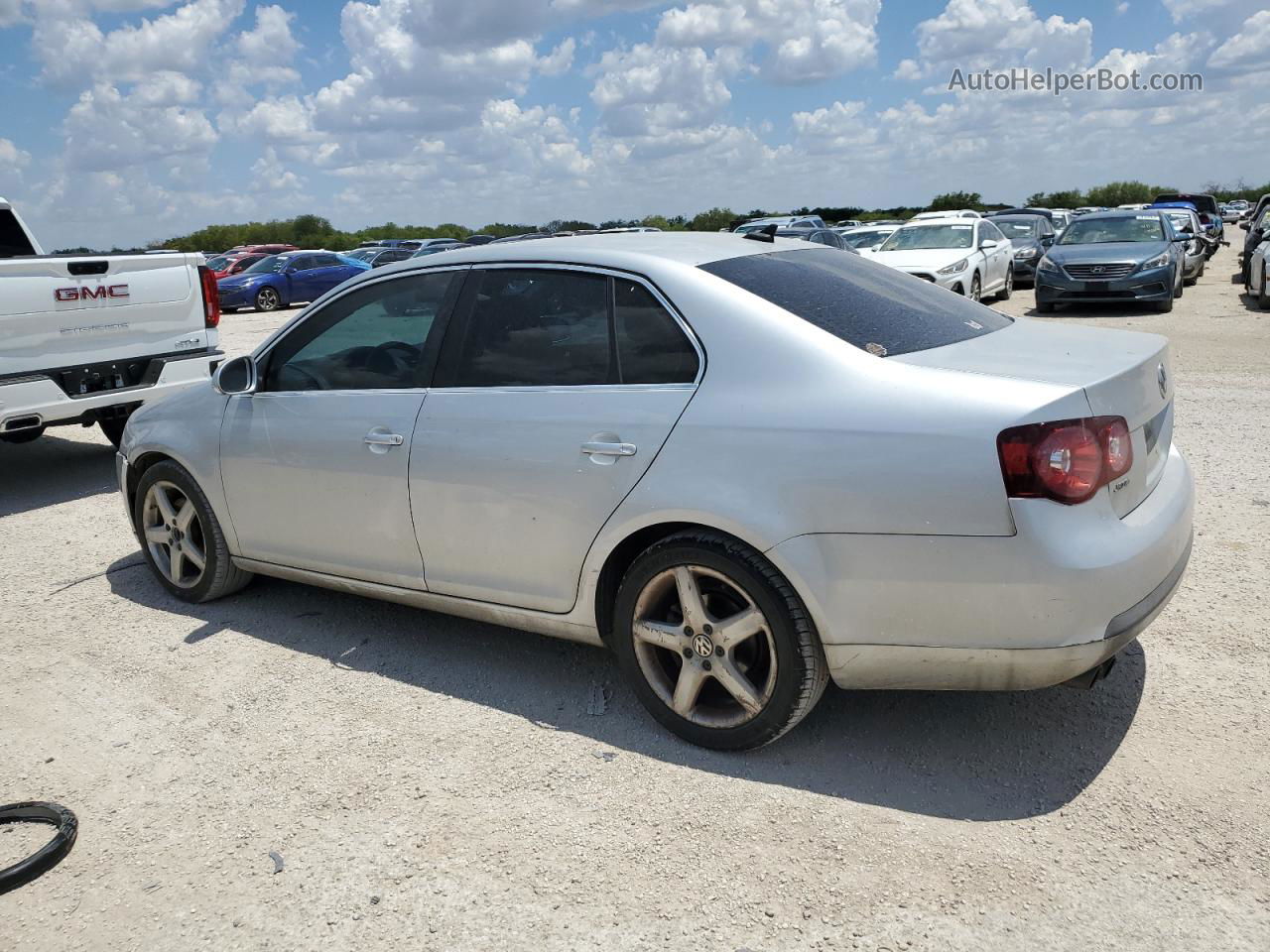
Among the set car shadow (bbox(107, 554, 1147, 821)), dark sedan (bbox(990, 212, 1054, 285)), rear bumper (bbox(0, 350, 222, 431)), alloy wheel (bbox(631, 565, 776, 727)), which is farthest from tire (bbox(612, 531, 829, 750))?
dark sedan (bbox(990, 212, 1054, 285))

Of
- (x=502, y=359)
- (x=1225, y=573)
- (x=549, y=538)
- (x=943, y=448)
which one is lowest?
(x=1225, y=573)

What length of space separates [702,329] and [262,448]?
7.12 ft

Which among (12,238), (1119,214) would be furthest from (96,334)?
(1119,214)

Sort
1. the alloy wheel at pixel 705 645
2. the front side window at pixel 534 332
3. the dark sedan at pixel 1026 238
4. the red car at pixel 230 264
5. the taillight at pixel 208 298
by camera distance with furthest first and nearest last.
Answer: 1. the red car at pixel 230 264
2. the dark sedan at pixel 1026 238
3. the taillight at pixel 208 298
4. the front side window at pixel 534 332
5. the alloy wheel at pixel 705 645

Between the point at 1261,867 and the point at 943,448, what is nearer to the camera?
the point at 1261,867

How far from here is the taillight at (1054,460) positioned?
2854 millimetres

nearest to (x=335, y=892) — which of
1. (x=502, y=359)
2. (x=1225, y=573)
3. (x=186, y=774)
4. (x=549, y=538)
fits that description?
(x=186, y=774)

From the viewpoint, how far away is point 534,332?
152 inches

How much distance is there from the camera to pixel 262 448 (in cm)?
456

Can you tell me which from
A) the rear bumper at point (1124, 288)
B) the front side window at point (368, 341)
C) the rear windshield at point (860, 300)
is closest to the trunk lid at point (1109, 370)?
the rear windshield at point (860, 300)

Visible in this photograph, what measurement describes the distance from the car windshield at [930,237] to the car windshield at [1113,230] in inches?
61.7

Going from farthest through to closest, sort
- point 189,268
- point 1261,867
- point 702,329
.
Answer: point 189,268 → point 702,329 → point 1261,867

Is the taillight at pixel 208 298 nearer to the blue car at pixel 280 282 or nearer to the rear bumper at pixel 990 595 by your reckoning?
the rear bumper at pixel 990 595

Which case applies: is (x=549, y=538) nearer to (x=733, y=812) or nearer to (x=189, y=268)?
(x=733, y=812)
